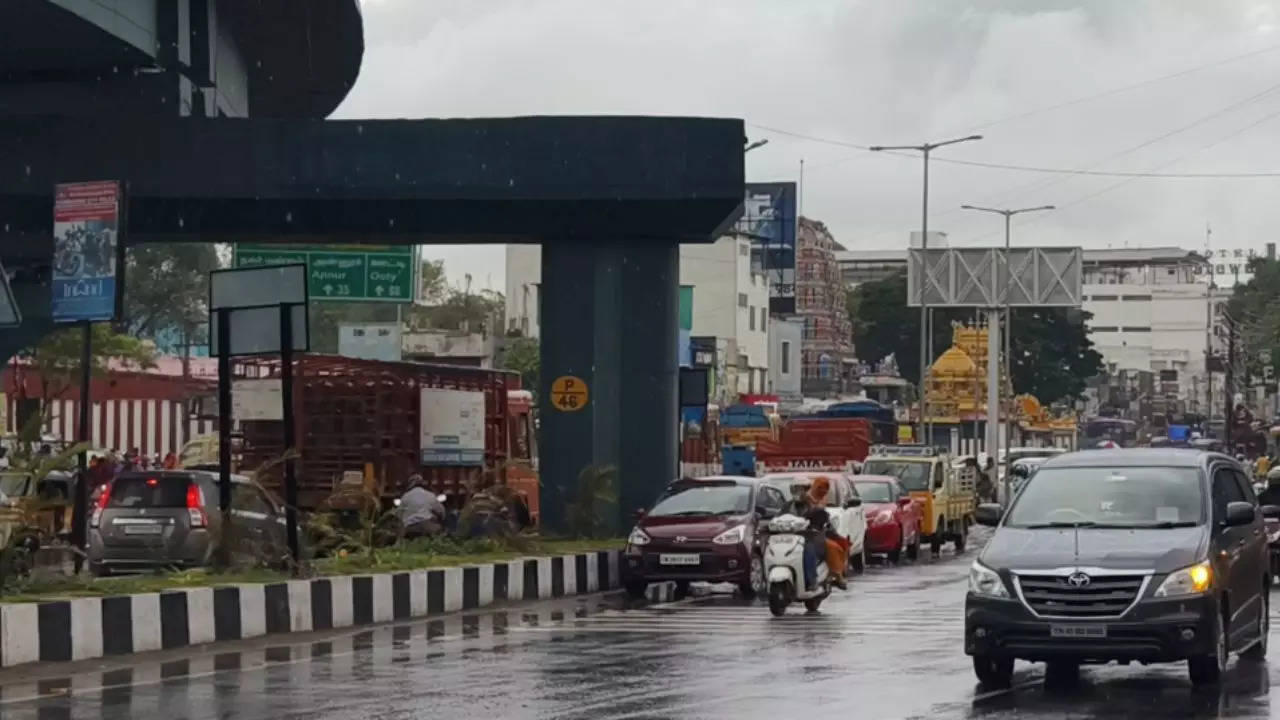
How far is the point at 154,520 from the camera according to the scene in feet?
88.3

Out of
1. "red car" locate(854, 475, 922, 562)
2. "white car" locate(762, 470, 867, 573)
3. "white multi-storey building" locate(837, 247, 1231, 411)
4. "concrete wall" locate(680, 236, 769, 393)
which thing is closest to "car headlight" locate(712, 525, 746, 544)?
"white car" locate(762, 470, 867, 573)

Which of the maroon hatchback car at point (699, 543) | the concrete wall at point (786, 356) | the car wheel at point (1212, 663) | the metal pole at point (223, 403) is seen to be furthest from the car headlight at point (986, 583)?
the concrete wall at point (786, 356)

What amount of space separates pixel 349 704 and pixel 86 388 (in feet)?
55.1

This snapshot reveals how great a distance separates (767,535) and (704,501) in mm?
3599

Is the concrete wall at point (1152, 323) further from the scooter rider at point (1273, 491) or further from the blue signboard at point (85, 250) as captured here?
the blue signboard at point (85, 250)

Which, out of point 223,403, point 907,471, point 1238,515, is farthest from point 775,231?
point 1238,515

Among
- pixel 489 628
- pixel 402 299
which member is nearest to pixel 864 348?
pixel 402 299

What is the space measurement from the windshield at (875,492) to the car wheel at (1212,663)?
73.8 feet

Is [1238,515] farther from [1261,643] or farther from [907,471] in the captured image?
[907,471]

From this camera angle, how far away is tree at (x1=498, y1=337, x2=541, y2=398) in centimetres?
9100

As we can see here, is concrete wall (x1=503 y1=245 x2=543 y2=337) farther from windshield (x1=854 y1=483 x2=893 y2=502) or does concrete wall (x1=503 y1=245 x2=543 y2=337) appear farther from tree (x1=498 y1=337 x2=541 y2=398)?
windshield (x1=854 y1=483 x2=893 y2=502)

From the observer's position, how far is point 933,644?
755 inches

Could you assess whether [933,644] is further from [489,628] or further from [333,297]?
[333,297]

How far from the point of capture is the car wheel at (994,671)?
49.2 ft
